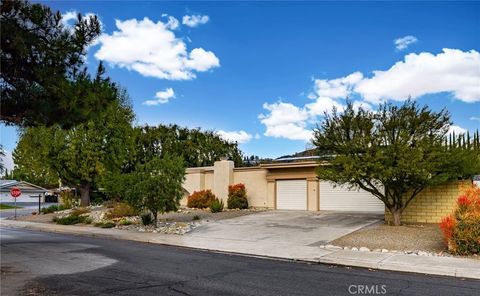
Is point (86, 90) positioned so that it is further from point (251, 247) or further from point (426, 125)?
point (426, 125)

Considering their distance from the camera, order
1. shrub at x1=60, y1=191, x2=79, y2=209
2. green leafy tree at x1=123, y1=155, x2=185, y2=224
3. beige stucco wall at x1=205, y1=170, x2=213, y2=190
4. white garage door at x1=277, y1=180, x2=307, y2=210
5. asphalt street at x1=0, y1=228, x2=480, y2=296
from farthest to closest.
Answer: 1. shrub at x1=60, y1=191, x2=79, y2=209
2. beige stucco wall at x1=205, y1=170, x2=213, y2=190
3. white garage door at x1=277, y1=180, x2=307, y2=210
4. green leafy tree at x1=123, y1=155, x2=185, y2=224
5. asphalt street at x1=0, y1=228, x2=480, y2=296

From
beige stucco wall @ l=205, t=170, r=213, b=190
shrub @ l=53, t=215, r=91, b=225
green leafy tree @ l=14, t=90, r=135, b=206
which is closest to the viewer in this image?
shrub @ l=53, t=215, r=91, b=225

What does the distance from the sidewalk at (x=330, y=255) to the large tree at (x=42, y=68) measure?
6241 mm

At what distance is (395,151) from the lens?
669 inches

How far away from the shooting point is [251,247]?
1503cm

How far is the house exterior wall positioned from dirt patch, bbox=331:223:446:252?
1.51m

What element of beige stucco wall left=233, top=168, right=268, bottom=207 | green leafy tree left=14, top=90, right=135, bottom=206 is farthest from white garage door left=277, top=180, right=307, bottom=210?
green leafy tree left=14, top=90, right=135, bottom=206

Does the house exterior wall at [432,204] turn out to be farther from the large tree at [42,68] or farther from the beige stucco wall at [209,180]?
the beige stucco wall at [209,180]

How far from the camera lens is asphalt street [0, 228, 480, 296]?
8.62m

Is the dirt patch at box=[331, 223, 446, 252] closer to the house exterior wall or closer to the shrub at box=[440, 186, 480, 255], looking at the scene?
the shrub at box=[440, 186, 480, 255]

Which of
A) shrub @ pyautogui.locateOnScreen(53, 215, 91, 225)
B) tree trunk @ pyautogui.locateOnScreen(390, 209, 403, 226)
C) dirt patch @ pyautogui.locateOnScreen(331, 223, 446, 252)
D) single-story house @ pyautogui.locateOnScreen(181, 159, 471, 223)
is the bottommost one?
shrub @ pyautogui.locateOnScreen(53, 215, 91, 225)

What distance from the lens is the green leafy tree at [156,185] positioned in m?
20.4

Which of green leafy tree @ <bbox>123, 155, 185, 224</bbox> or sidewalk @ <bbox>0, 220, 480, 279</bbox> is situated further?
green leafy tree @ <bbox>123, 155, 185, 224</bbox>

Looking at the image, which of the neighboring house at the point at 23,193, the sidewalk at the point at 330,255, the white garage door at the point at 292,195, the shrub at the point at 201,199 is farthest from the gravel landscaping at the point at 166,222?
the neighboring house at the point at 23,193
